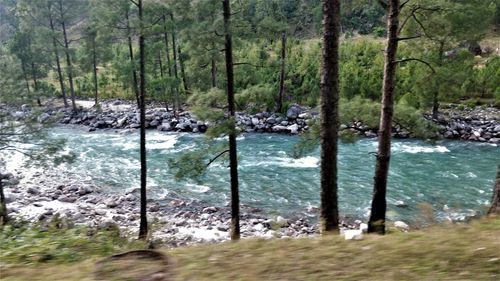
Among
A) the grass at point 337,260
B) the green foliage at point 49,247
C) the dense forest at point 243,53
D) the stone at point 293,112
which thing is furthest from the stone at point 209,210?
the stone at point 293,112

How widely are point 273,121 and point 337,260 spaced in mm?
23248

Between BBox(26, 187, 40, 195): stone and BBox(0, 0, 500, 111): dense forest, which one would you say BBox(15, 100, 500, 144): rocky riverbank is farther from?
BBox(26, 187, 40, 195): stone

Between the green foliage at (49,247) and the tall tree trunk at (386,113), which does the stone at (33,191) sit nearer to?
the green foliage at (49,247)

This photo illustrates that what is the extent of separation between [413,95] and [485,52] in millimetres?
15566

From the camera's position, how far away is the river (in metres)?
14.4

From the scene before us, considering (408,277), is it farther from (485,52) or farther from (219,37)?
(485,52)

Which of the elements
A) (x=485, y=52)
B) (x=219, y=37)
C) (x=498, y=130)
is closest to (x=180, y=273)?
(x=219, y=37)

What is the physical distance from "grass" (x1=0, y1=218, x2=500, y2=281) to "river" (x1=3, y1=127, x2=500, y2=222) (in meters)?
8.68

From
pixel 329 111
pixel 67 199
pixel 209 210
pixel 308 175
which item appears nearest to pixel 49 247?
pixel 329 111

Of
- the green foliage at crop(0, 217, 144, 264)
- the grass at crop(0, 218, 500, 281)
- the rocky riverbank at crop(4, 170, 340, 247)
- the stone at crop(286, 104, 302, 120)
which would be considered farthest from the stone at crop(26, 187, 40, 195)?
the grass at crop(0, 218, 500, 281)

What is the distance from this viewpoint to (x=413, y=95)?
84.3 feet

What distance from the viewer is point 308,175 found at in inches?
693

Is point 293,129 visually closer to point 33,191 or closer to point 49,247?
point 33,191

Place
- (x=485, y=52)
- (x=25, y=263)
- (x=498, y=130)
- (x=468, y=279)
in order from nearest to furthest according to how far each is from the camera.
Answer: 1. (x=468, y=279)
2. (x=25, y=263)
3. (x=498, y=130)
4. (x=485, y=52)
